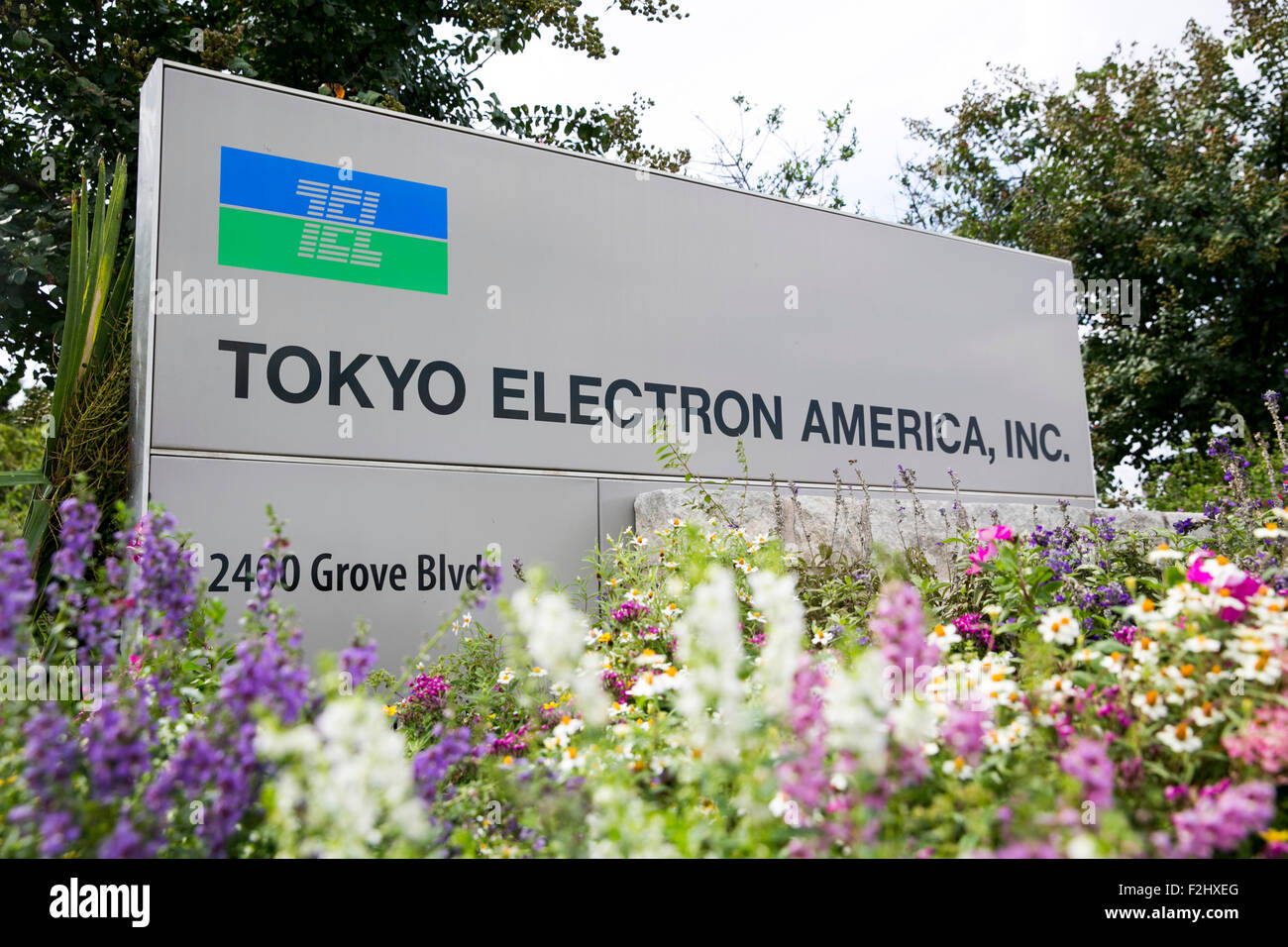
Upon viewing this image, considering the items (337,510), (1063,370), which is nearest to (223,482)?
(337,510)

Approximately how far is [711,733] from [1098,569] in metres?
2.02

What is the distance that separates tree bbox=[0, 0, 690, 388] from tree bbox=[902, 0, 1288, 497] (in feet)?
24.8

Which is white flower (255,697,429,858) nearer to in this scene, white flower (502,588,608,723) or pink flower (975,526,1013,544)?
white flower (502,588,608,723)

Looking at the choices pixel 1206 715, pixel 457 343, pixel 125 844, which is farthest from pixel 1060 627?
pixel 457 343

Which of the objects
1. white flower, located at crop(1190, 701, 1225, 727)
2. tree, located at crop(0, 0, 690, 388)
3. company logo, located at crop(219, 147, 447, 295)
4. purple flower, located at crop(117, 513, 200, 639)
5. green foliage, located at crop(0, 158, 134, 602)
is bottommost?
white flower, located at crop(1190, 701, 1225, 727)

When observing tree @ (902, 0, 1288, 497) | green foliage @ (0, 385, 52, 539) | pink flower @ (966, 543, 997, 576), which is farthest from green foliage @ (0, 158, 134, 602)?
tree @ (902, 0, 1288, 497)

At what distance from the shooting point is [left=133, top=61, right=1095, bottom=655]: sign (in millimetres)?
3486

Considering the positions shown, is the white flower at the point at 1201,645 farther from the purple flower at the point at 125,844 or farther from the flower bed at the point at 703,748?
the purple flower at the point at 125,844

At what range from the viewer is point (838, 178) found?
44.7 ft

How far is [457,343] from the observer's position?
13.0 ft

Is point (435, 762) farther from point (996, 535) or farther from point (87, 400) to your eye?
point (87, 400)

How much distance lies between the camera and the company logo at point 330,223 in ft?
11.8
